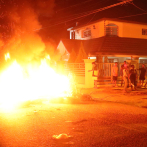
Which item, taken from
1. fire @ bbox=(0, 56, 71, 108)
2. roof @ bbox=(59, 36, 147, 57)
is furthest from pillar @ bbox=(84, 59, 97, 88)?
roof @ bbox=(59, 36, 147, 57)

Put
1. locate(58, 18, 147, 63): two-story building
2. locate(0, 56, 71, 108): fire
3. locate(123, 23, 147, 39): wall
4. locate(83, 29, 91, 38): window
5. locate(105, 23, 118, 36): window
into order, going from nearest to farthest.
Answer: locate(0, 56, 71, 108): fire, locate(58, 18, 147, 63): two-story building, locate(105, 23, 118, 36): window, locate(123, 23, 147, 39): wall, locate(83, 29, 91, 38): window

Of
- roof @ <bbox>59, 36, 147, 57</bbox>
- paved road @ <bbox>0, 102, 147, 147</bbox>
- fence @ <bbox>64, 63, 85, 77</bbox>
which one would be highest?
roof @ <bbox>59, 36, 147, 57</bbox>

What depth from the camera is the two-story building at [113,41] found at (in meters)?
22.5

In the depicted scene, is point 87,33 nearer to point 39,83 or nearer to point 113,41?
point 113,41

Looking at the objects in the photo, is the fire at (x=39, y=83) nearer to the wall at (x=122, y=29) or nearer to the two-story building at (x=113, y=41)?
the two-story building at (x=113, y=41)

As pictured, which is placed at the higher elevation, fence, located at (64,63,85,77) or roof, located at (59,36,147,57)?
roof, located at (59,36,147,57)

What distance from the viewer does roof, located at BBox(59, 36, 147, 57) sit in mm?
22203

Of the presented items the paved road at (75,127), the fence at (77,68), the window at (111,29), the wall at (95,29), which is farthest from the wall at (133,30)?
the paved road at (75,127)

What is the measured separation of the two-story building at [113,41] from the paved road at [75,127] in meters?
14.4

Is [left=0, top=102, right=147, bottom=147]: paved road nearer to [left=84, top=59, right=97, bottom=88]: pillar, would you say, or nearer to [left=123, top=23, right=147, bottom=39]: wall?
[left=84, top=59, right=97, bottom=88]: pillar

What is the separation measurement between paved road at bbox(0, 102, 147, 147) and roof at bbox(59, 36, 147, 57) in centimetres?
1440

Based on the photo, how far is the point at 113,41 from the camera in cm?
2398

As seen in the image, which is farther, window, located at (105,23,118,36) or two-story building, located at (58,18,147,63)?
window, located at (105,23,118,36)

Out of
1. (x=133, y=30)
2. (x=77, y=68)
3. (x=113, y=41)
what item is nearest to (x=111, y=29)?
(x=113, y=41)
